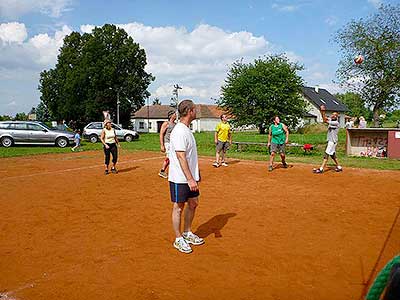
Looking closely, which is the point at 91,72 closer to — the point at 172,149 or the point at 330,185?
the point at 330,185

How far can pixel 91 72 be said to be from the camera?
41594mm

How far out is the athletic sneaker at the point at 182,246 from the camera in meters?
4.68

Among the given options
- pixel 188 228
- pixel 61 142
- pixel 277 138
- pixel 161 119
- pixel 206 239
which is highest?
pixel 161 119

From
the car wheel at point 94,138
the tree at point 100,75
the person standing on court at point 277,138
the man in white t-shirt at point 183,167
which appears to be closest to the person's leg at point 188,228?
the man in white t-shirt at point 183,167

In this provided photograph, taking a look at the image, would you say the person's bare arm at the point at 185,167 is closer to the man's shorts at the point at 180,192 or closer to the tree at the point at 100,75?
the man's shorts at the point at 180,192

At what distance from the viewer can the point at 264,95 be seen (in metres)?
37.0

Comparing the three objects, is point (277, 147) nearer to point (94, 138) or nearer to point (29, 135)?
point (29, 135)

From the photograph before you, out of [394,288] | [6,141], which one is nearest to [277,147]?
[394,288]

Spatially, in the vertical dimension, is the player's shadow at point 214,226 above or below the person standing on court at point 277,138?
below

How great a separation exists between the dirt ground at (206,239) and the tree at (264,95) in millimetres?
28548

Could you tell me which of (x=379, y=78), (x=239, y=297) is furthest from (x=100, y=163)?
(x=379, y=78)

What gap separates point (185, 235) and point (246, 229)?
44.3 inches

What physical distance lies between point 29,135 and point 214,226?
1959cm

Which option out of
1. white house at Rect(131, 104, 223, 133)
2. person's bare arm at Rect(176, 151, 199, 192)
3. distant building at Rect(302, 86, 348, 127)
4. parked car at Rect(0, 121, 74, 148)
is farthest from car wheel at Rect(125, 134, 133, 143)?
white house at Rect(131, 104, 223, 133)
